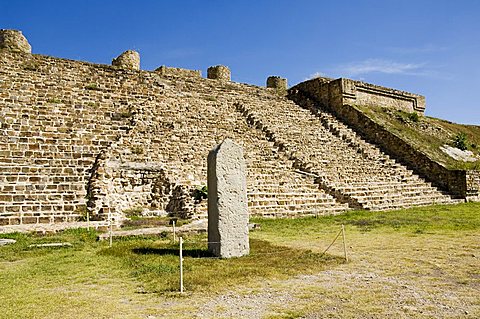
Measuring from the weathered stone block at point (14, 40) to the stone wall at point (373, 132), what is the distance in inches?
624

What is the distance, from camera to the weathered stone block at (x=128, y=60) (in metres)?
24.2

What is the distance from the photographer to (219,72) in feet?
91.0

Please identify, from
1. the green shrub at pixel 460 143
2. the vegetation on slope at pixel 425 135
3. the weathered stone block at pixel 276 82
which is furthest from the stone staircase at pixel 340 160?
the green shrub at pixel 460 143

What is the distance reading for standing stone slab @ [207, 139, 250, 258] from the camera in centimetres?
779

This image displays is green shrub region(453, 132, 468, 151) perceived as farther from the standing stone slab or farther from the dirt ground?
the standing stone slab

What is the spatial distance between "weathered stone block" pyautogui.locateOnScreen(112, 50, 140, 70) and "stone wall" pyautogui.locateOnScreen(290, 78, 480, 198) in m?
10.3

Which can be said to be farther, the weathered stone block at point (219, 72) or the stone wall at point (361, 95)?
the weathered stone block at point (219, 72)

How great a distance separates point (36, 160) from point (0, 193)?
2114 millimetres

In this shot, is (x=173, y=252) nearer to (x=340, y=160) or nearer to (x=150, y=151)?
(x=150, y=151)

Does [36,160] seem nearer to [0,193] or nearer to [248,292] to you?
[0,193]

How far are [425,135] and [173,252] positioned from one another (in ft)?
67.6

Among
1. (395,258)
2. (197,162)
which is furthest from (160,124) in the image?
(395,258)

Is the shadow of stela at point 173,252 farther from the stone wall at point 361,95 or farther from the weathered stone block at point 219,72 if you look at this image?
the weathered stone block at point 219,72

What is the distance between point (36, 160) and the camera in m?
13.9
